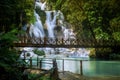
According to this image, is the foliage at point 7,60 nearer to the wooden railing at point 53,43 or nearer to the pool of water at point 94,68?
the pool of water at point 94,68

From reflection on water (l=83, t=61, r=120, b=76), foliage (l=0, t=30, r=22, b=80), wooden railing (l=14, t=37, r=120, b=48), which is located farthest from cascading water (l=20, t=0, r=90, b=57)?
foliage (l=0, t=30, r=22, b=80)

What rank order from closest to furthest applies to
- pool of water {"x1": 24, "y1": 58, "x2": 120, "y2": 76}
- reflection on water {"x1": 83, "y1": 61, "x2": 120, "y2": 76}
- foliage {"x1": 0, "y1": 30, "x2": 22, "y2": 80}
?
foliage {"x1": 0, "y1": 30, "x2": 22, "y2": 80}, reflection on water {"x1": 83, "y1": 61, "x2": 120, "y2": 76}, pool of water {"x1": 24, "y1": 58, "x2": 120, "y2": 76}

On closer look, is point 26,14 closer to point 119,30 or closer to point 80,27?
point 119,30

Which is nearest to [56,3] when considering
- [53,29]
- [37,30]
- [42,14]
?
[42,14]

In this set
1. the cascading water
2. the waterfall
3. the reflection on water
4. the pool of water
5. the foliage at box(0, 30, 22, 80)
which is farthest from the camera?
the cascading water

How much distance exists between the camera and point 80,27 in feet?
150

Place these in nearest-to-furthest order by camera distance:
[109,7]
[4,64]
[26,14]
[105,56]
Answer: [4,64]
[26,14]
[109,7]
[105,56]

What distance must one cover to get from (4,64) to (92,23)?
33154mm

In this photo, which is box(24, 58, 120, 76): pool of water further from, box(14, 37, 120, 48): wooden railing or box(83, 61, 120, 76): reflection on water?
box(14, 37, 120, 48): wooden railing

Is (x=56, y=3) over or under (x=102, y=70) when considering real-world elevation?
over

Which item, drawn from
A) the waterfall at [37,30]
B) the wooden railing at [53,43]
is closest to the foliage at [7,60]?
the wooden railing at [53,43]

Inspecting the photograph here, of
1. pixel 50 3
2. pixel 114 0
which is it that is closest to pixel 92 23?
pixel 114 0

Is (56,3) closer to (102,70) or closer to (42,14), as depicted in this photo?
(42,14)

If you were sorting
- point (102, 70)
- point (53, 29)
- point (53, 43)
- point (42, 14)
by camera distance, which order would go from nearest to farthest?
1. point (102, 70)
2. point (53, 43)
3. point (53, 29)
4. point (42, 14)
